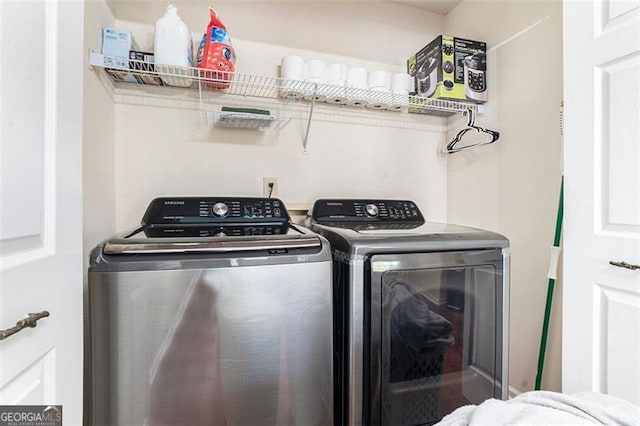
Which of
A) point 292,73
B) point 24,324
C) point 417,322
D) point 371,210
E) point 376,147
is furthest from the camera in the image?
point 376,147

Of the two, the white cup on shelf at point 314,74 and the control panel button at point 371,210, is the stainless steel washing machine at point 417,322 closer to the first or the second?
the control panel button at point 371,210

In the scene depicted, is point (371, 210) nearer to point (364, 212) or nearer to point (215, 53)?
point (364, 212)

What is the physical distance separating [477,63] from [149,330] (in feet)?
6.78

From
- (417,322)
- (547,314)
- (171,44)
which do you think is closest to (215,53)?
(171,44)

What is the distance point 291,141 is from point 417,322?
118 centimetres

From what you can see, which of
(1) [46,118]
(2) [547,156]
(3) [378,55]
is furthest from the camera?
(3) [378,55]

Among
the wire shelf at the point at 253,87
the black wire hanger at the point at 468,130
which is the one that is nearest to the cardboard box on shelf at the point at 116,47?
the wire shelf at the point at 253,87

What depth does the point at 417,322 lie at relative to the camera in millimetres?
1282
